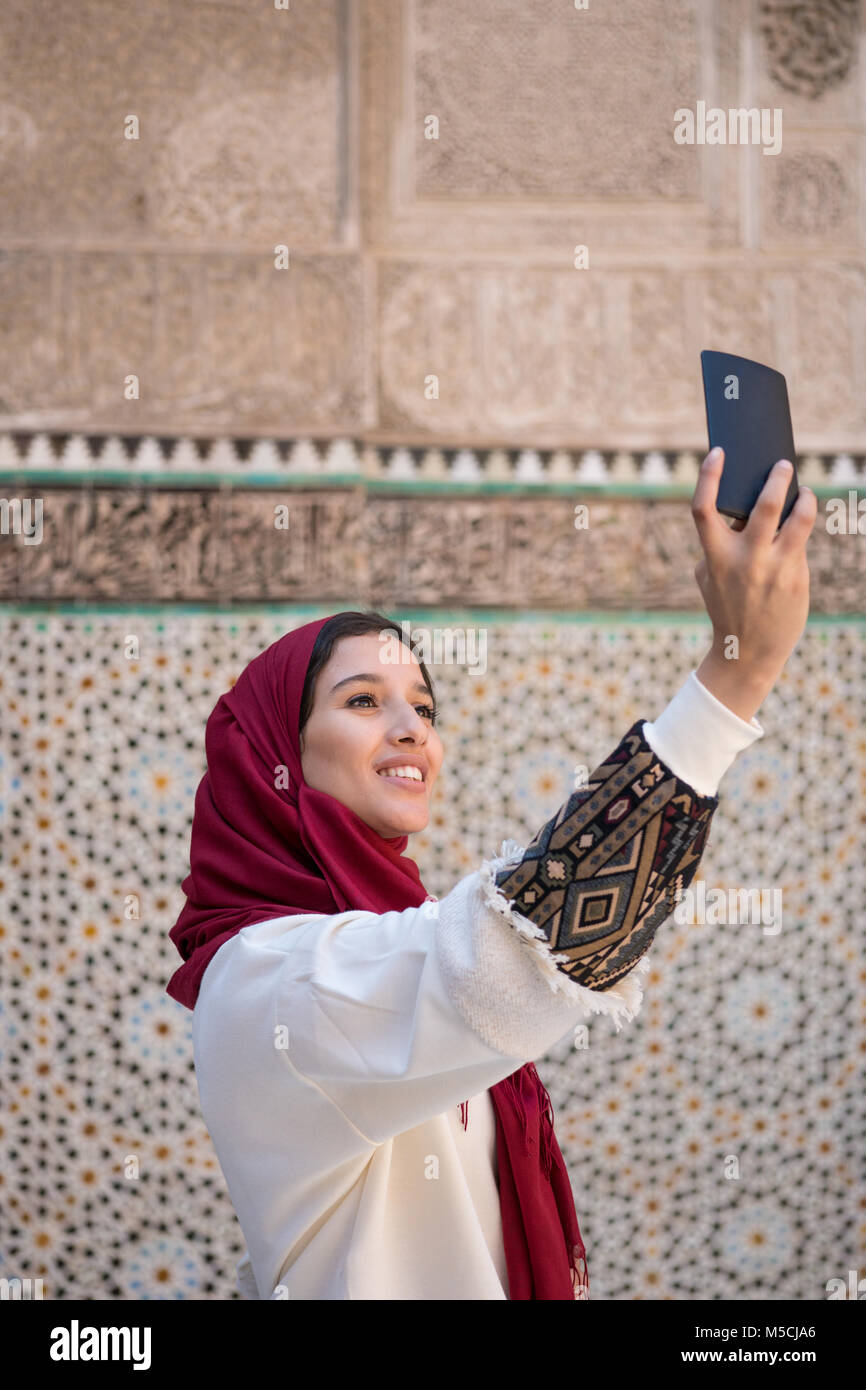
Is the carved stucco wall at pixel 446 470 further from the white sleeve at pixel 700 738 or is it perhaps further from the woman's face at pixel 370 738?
the white sleeve at pixel 700 738

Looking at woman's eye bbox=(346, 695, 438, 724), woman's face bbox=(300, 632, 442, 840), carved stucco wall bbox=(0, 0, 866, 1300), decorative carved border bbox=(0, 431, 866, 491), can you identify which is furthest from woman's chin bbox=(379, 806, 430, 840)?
decorative carved border bbox=(0, 431, 866, 491)

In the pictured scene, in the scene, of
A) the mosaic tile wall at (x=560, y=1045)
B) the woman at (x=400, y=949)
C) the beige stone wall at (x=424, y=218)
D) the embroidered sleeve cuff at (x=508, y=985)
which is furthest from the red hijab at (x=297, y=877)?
the beige stone wall at (x=424, y=218)

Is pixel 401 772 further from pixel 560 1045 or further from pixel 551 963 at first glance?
pixel 560 1045

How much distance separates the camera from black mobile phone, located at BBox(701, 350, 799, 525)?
2.44 feet

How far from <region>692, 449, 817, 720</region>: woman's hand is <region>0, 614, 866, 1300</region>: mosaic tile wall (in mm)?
1659

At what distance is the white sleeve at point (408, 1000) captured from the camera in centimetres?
75

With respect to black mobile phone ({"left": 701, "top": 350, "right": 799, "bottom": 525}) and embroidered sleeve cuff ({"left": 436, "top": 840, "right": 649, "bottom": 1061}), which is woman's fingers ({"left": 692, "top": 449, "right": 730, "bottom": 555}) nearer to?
black mobile phone ({"left": 701, "top": 350, "right": 799, "bottom": 525})

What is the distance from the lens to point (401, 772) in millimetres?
1085

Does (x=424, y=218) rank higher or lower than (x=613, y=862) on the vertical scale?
higher

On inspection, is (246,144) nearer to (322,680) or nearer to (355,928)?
(322,680)

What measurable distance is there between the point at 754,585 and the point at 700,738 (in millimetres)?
87

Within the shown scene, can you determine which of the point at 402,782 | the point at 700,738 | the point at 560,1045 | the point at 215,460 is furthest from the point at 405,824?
the point at 215,460
